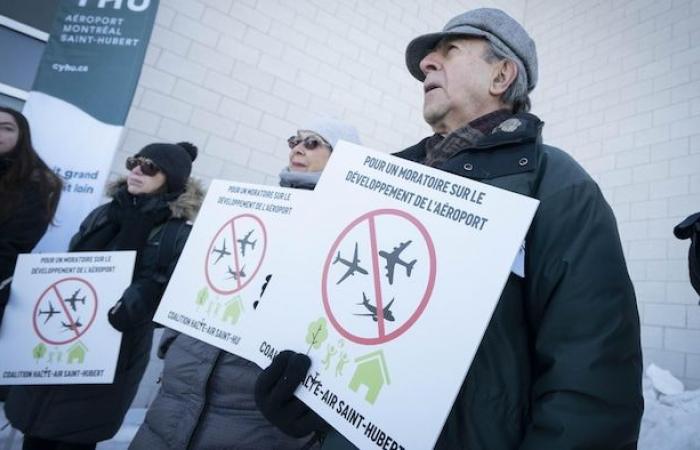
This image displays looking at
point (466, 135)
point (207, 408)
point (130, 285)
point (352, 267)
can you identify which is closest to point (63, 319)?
point (130, 285)

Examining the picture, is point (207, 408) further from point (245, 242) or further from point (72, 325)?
point (72, 325)

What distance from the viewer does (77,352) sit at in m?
1.38

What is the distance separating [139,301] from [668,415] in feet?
10.5

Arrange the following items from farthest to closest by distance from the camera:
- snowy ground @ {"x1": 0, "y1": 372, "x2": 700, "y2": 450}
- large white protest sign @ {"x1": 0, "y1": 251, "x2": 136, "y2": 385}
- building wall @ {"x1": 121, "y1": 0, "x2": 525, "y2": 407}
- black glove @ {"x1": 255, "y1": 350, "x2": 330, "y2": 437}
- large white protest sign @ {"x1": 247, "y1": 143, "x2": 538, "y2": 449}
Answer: building wall @ {"x1": 121, "y1": 0, "x2": 525, "y2": 407}
snowy ground @ {"x1": 0, "y1": 372, "x2": 700, "y2": 450}
large white protest sign @ {"x1": 0, "y1": 251, "x2": 136, "y2": 385}
black glove @ {"x1": 255, "y1": 350, "x2": 330, "y2": 437}
large white protest sign @ {"x1": 247, "y1": 143, "x2": 538, "y2": 449}

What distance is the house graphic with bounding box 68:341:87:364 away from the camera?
53.9 inches

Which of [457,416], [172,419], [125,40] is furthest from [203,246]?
[125,40]

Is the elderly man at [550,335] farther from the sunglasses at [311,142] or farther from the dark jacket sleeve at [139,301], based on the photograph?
the sunglasses at [311,142]

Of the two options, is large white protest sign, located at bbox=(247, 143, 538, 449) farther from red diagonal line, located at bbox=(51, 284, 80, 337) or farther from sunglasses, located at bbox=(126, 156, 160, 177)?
sunglasses, located at bbox=(126, 156, 160, 177)

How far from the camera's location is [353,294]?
0.66m

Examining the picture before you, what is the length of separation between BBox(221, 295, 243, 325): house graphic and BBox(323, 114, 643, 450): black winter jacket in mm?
395

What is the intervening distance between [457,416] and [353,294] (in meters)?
0.26

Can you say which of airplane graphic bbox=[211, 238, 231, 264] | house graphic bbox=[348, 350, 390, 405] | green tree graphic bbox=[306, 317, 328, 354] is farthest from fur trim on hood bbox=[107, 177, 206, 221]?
house graphic bbox=[348, 350, 390, 405]

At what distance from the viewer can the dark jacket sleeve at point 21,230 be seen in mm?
1705

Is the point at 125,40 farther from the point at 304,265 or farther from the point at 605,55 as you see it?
the point at 605,55
